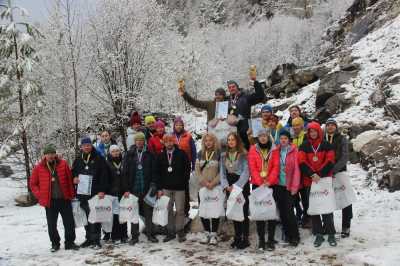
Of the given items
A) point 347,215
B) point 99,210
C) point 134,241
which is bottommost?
point 134,241

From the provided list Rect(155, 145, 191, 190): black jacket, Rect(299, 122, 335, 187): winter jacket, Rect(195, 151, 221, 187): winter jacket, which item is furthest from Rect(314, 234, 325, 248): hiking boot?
Rect(155, 145, 191, 190): black jacket

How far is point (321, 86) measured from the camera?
→ 51.6 feet

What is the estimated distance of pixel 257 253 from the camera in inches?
264

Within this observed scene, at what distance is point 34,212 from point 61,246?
7.45 meters

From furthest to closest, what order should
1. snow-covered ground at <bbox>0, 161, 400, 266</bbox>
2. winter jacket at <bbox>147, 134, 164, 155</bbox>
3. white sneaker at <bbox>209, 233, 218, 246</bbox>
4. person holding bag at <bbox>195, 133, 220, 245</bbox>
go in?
winter jacket at <bbox>147, 134, 164, 155</bbox>, white sneaker at <bbox>209, 233, 218, 246</bbox>, person holding bag at <bbox>195, 133, 220, 245</bbox>, snow-covered ground at <bbox>0, 161, 400, 266</bbox>

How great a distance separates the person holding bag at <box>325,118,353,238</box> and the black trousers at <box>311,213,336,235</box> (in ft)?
1.47

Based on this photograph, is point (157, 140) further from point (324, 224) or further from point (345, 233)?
point (345, 233)

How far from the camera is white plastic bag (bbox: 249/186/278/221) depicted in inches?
265

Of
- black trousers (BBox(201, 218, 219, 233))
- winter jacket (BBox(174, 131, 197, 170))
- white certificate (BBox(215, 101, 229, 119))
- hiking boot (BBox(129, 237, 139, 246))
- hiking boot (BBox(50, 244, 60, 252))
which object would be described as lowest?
hiking boot (BBox(50, 244, 60, 252))

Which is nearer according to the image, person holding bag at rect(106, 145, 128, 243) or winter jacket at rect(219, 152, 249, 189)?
winter jacket at rect(219, 152, 249, 189)

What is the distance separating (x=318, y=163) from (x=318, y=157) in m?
0.10

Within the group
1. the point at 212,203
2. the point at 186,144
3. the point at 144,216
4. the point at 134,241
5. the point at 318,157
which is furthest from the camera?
the point at 186,144

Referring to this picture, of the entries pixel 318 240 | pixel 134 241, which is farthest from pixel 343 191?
pixel 134 241

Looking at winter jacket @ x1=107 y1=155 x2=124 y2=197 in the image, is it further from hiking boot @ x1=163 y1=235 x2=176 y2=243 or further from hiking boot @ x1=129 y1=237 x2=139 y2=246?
hiking boot @ x1=163 y1=235 x2=176 y2=243
